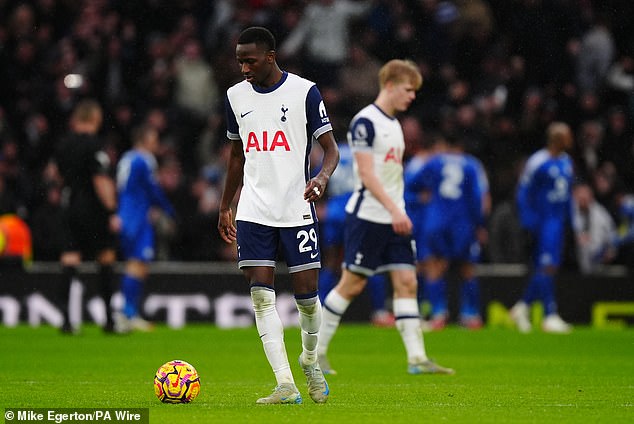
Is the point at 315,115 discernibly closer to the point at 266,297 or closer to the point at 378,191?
the point at 266,297

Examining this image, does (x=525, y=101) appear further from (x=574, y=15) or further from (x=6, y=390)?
(x=6, y=390)

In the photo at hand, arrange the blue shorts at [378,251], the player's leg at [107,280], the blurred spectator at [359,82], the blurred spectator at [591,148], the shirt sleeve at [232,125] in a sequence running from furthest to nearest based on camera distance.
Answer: the blurred spectator at [359,82] < the blurred spectator at [591,148] < the player's leg at [107,280] < the blue shorts at [378,251] < the shirt sleeve at [232,125]

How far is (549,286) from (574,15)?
6.67 meters

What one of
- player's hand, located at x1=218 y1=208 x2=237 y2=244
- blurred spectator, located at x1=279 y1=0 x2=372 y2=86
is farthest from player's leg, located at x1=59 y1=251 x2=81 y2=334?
player's hand, located at x1=218 y1=208 x2=237 y2=244

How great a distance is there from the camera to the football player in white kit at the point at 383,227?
10.6 metres

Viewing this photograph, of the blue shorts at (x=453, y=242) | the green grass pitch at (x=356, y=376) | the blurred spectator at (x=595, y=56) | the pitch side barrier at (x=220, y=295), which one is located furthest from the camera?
the blurred spectator at (x=595, y=56)

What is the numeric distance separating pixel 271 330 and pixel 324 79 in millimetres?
14129

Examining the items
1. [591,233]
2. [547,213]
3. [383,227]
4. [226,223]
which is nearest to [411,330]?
[383,227]

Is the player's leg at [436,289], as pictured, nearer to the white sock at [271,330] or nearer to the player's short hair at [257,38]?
the white sock at [271,330]

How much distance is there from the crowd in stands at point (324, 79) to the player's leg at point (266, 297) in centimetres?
1229

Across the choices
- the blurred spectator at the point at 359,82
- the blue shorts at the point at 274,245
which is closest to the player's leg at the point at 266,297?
the blue shorts at the point at 274,245

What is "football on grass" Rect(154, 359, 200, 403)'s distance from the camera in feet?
25.1

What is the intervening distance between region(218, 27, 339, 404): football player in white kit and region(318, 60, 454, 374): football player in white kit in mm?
2776

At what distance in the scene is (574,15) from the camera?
72.7 feet
